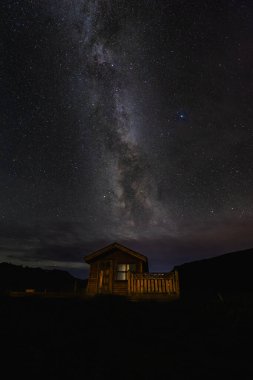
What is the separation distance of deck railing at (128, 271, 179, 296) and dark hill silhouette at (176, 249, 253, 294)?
20.4 m

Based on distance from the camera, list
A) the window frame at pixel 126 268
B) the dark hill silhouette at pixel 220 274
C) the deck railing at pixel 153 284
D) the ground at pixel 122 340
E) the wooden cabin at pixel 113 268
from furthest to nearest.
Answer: the dark hill silhouette at pixel 220 274 < the window frame at pixel 126 268 < the wooden cabin at pixel 113 268 < the deck railing at pixel 153 284 < the ground at pixel 122 340

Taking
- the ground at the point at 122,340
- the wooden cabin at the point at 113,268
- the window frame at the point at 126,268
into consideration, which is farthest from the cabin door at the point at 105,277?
the ground at the point at 122,340

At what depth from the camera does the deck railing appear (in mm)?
14328

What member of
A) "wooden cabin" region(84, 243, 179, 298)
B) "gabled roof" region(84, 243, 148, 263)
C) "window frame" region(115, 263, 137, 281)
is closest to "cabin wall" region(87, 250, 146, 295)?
"wooden cabin" region(84, 243, 179, 298)

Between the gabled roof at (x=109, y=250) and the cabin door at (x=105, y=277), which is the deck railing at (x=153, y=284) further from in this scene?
the cabin door at (x=105, y=277)

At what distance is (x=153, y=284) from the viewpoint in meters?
14.6

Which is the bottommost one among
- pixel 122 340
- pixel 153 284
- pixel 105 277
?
pixel 122 340

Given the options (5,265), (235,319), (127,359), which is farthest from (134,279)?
(5,265)

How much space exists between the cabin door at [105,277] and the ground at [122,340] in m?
6.77

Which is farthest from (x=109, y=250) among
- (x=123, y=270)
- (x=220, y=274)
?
(x=220, y=274)

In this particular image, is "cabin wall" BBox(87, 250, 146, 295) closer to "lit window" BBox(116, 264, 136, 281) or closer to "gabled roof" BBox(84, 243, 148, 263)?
"lit window" BBox(116, 264, 136, 281)

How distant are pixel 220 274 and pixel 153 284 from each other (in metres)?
30.0

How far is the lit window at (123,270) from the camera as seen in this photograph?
18.3 m

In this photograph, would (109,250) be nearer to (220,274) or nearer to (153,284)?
(153,284)
